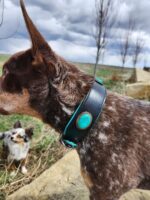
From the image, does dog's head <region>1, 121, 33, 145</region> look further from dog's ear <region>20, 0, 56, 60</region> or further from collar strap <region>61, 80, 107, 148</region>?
dog's ear <region>20, 0, 56, 60</region>

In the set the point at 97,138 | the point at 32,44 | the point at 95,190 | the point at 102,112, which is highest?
the point at 32,44

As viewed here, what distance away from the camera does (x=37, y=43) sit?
348 centimetres

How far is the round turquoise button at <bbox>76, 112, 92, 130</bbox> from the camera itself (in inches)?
143

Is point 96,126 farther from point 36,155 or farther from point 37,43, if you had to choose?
point 36,155

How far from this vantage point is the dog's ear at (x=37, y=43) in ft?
10.9

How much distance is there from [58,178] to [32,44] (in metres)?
3.09

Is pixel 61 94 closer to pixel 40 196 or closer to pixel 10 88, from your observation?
pixel 10 88

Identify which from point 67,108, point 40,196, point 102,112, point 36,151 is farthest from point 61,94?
point 36,151

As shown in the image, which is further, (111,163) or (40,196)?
Answer: (40,196)

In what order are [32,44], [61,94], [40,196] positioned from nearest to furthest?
[32,44] → [61,94] → [40,196]

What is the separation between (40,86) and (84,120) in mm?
565

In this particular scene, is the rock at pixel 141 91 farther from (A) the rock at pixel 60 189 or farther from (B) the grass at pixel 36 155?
(A) the rock at pixel 60 189

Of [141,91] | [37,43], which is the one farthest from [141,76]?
[37,43]

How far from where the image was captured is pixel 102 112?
388 cm
